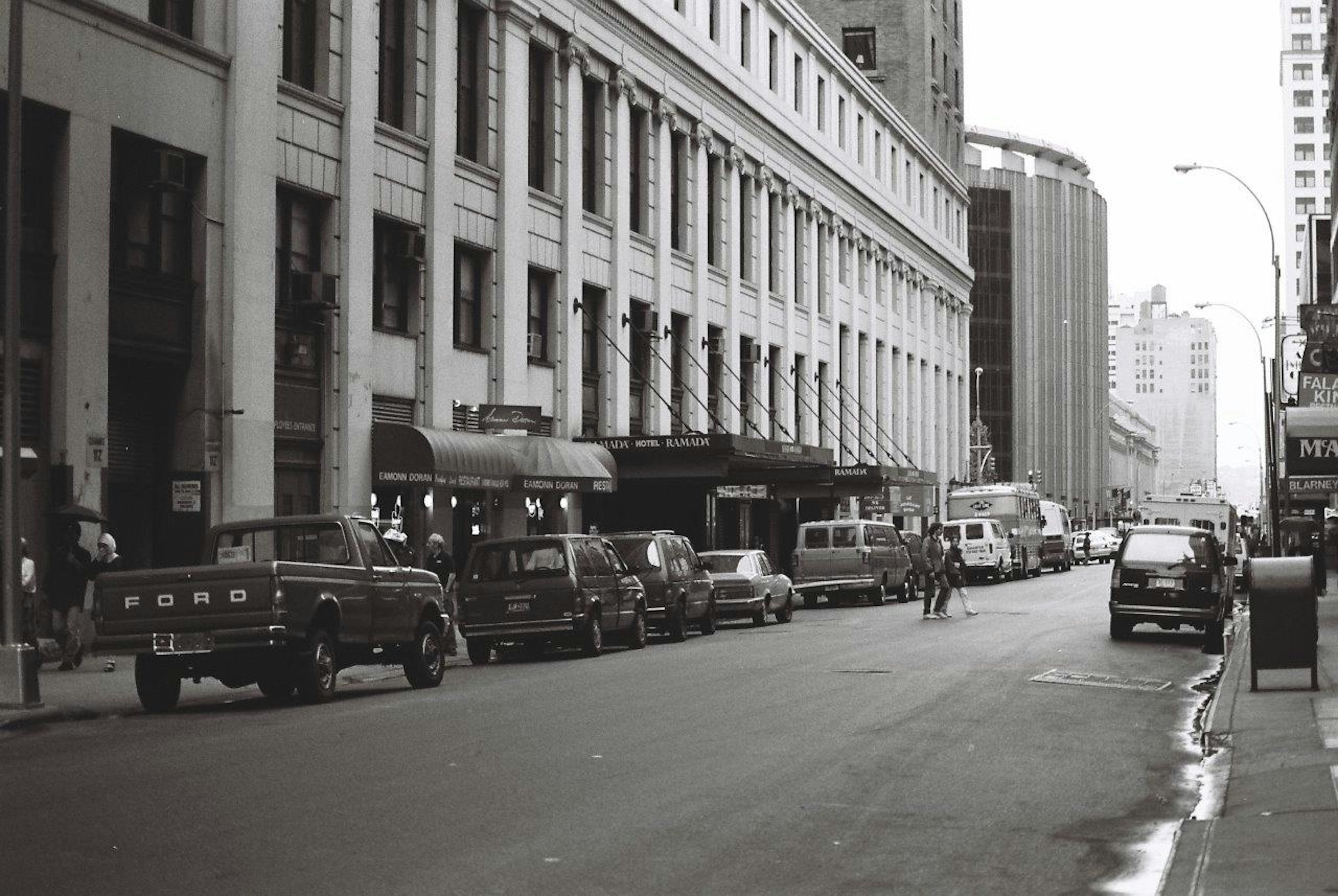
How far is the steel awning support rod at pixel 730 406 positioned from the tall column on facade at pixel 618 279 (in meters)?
4.77

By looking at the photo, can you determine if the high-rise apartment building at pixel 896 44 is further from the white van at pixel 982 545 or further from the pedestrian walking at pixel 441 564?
the pedestrian walking at pixel 441 564

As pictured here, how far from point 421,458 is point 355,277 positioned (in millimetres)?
3402

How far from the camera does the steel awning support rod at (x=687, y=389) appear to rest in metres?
46.3

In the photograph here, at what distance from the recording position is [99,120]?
961 inches

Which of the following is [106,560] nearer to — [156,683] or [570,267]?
[156,683]

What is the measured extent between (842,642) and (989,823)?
16.6 meters

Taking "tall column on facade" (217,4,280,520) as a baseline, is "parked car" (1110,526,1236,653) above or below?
below

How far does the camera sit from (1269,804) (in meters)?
10.6

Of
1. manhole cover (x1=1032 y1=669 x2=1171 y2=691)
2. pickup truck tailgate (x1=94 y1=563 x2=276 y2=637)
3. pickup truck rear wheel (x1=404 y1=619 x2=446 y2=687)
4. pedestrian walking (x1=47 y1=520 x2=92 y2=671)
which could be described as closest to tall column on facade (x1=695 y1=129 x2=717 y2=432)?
pedestrian walking (x1=47 y1=520 x2=92 y2=671)

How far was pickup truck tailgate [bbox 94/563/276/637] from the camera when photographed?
54.6 feet

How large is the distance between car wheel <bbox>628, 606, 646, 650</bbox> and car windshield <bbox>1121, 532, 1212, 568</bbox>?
757 centimetres

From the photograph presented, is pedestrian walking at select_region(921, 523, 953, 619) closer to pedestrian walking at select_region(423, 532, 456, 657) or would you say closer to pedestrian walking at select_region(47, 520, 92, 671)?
pedestrian walking at select_region(423, 532, 456, 657)

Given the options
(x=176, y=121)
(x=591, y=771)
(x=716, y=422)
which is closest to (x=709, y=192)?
(x=716, y=422)

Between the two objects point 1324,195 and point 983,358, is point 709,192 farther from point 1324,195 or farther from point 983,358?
point 1324,195
